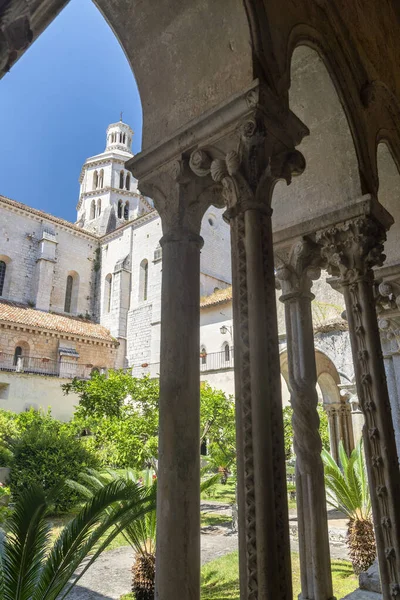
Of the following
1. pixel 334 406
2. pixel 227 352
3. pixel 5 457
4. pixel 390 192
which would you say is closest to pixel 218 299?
pixel 227 352

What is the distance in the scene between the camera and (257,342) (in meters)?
2.15

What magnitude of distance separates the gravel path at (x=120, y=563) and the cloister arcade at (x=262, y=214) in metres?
3.48

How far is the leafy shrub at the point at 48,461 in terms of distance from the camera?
1015cm

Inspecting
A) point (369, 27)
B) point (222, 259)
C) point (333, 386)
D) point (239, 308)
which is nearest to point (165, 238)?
point (239, 308)

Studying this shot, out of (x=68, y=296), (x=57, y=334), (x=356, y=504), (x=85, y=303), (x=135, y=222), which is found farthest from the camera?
(x=85, y=303)

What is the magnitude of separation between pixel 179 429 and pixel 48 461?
9576 millimetres

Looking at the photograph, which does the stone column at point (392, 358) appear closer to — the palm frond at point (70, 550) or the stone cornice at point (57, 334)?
the palm frond at point (70, 550)

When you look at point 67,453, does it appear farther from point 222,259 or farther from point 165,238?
point 222,259

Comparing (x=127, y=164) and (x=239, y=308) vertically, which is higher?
(x=127, y=164)

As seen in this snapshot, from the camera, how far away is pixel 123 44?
10.4 ft

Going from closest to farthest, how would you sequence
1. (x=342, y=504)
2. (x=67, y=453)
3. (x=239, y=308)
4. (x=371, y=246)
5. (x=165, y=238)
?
(x=239, y=308)
(x=165, y=238)
(x=371, y=246)
(x=342, y=504)
(x=67, y=453)

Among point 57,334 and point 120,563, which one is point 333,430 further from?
point 57,334

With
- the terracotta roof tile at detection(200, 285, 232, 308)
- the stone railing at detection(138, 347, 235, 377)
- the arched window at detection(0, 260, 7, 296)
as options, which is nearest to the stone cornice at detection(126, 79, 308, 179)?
the stone railing at detection(138, 347, 235, 377)

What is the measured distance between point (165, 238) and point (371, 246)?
196cm
